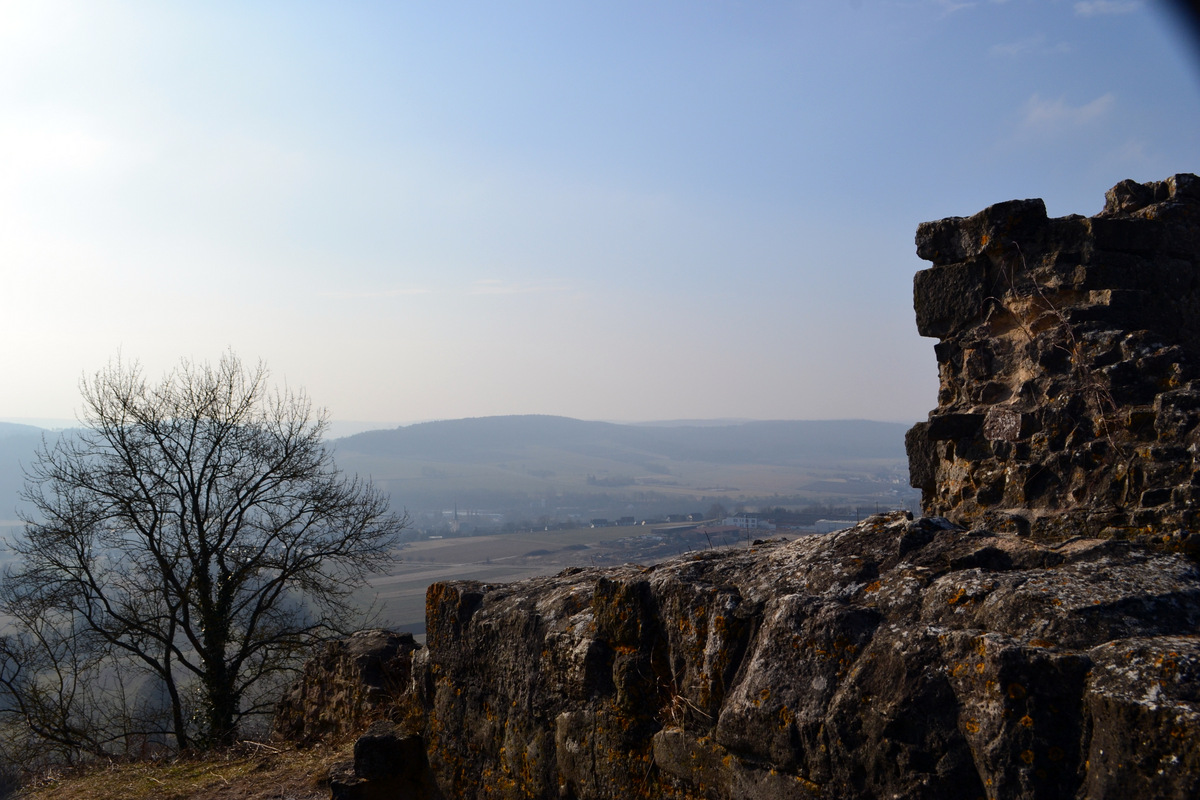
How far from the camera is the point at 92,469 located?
50.4ft

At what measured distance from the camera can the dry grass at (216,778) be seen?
5.87 meters

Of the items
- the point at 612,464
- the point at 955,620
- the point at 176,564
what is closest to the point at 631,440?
the point at 612,464

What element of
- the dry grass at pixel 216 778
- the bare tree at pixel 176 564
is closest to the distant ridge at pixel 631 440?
the bare tree at pixel 176 564

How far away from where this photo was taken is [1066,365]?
148 inches

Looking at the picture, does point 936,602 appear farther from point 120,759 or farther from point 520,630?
point 120,759

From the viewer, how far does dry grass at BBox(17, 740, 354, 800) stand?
5.87m

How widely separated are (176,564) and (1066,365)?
15589 mm

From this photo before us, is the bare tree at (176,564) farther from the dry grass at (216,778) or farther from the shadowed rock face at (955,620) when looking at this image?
the shadowed rock face at (955,620)

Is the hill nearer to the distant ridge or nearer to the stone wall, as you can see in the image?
the distant ridge

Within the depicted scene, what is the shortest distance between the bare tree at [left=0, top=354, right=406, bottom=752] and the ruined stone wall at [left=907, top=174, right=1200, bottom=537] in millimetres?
13604

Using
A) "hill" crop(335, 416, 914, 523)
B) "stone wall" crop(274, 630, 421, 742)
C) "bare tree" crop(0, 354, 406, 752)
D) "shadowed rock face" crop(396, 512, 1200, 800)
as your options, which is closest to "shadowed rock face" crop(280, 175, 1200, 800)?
"shadowed rock face" crop(396, 512, 1200, 800)

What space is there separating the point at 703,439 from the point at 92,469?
142667mm

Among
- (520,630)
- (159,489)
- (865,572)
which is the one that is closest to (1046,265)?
(865,572)

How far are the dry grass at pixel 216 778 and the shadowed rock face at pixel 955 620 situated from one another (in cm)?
125
